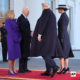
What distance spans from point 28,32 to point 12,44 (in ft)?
1.62

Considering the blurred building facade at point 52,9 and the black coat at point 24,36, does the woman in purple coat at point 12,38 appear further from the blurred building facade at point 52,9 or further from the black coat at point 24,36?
the blurred building facade at point 52,9

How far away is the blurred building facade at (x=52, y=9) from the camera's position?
979 centimetres

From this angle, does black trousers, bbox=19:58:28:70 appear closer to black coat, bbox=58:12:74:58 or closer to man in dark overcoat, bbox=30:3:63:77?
man in dark overcoat, bbox=30:3:63:77

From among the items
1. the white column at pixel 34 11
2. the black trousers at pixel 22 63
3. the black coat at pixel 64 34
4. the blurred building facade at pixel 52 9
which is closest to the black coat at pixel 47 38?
the black coat at pixel 64 34

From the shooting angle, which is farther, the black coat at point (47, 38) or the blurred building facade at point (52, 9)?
the blurred building facade at point (52, 9)

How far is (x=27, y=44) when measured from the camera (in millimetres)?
5594

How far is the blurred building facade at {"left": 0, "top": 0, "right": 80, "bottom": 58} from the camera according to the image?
9789 millimetres

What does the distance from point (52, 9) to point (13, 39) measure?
7.65 metres

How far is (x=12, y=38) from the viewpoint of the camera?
5.28m

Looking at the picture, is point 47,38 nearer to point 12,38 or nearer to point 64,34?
point 64,34

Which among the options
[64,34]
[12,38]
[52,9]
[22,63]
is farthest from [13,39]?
[52,9]

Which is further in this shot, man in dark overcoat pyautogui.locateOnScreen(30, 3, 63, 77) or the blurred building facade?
the blurred building facade

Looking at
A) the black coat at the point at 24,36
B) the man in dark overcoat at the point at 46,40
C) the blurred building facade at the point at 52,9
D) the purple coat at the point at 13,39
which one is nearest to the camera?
the man in dark overcoat at the point at 46,40

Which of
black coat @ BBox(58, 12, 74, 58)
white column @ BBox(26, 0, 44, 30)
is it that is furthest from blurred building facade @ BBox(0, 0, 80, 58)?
black coat @ BBox(58, 12, 74, 58)
